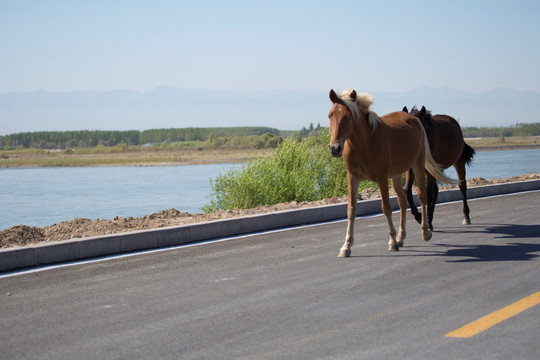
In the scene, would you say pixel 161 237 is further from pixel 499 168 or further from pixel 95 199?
pixel 499 168

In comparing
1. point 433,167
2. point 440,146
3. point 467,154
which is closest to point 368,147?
point 433,167

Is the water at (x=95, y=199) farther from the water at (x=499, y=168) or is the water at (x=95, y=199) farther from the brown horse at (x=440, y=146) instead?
the brown horse at (x=440, y=146)

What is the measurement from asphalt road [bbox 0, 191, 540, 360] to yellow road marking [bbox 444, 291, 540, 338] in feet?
0.24

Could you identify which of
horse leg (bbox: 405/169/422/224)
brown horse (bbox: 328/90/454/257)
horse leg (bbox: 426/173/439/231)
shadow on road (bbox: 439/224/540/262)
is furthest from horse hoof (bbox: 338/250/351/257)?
horse leg (bbox: 426/173/439/231)

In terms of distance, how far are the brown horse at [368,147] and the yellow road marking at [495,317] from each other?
3132 mm

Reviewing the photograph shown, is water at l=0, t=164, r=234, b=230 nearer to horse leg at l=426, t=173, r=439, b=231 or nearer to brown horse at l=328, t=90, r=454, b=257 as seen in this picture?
horse leg at l=426, t=173, r=439, b=231

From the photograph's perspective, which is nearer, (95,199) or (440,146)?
(440,146)

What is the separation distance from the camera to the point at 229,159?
98.8m

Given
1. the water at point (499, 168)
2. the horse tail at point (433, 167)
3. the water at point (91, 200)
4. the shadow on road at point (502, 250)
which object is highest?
the horse tail at point (433, 167)

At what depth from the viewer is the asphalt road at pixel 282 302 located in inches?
216

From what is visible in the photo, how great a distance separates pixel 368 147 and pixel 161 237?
144 inches

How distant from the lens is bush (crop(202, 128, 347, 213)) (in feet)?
62.4

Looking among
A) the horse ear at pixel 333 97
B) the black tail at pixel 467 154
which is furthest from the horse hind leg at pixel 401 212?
the black tail at pixel 467 154

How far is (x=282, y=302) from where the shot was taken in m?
6.99
